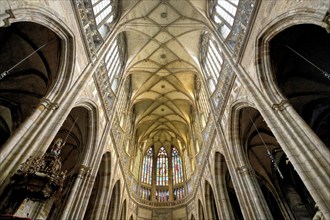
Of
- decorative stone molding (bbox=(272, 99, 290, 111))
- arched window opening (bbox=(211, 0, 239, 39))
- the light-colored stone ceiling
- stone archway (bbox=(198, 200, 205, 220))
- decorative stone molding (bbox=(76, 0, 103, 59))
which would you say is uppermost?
the light-colored stone ceiling

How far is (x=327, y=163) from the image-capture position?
15.9ft

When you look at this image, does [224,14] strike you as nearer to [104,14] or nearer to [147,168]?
[104,14]

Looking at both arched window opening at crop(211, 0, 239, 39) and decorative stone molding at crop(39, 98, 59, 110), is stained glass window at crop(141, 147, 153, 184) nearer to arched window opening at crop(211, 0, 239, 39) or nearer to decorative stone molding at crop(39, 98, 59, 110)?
arched window opening at crop(211, 0, 239, 39)

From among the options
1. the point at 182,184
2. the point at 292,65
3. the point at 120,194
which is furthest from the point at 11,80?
the point at 182,184

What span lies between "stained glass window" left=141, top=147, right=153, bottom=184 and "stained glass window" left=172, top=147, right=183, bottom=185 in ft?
9.26

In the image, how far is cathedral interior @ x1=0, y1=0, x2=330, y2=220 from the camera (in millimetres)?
5461

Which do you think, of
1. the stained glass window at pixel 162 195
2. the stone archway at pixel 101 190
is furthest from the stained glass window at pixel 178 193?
the stone archway at pixel 101 190

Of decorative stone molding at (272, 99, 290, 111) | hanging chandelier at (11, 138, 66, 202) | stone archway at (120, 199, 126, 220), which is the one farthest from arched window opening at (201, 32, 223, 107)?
stone archway at (120, 199, 126, 220)

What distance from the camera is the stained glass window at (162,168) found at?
73.4 feet

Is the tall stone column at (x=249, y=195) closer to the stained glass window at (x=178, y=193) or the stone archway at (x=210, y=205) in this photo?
the stone archway at (x=210, y=205)

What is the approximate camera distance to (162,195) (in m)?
21.2

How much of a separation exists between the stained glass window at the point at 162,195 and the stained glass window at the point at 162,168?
30.1 inches

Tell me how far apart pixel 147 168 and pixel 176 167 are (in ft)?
11.4

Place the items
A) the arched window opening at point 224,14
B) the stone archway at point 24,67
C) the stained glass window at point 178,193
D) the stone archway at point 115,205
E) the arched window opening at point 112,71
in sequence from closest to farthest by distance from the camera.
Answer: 1. the stone archway at point 24,67
2. the arched window opening at point 224,14
3. the arched window opening at point 112,71
4. the stone archway at point 115,205
5. the stained glass window at point 178,193
